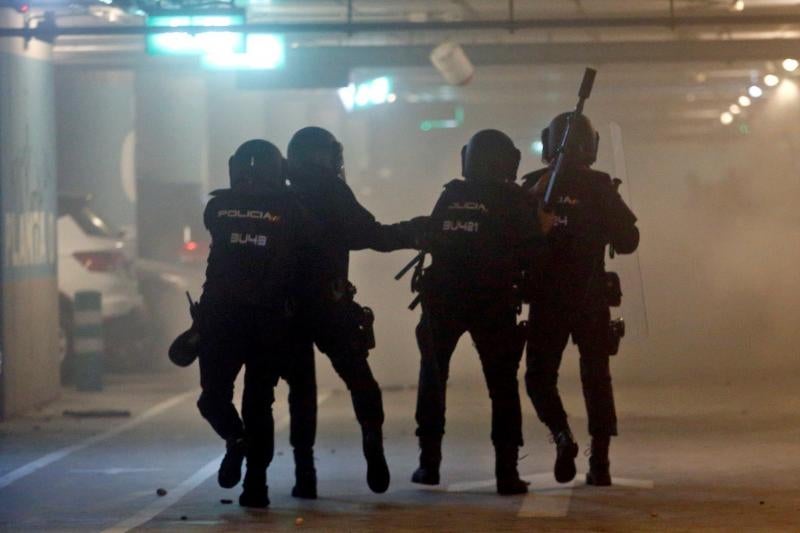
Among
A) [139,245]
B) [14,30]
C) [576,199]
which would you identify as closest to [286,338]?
[576,199]

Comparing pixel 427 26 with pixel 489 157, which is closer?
pixel 489 157

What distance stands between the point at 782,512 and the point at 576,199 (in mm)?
2063

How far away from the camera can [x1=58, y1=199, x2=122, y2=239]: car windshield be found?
66.1 feet

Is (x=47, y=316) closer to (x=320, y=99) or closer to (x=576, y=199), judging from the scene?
(x=576, y=199)

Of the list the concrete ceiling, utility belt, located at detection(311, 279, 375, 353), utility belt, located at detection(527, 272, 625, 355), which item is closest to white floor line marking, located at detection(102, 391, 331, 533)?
utility belt, located at detection(311, 279, 375, 353)

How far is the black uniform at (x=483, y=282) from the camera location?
378 inches

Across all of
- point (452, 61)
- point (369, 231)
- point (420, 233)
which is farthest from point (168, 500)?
point (452, 61)

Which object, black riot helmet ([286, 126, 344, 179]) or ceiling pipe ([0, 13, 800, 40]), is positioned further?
ceiling pipe ([0, 13, 800, 40])

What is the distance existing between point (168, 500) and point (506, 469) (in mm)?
1888

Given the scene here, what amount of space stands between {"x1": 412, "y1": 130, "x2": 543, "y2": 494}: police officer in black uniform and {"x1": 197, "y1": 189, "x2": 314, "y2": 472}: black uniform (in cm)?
82

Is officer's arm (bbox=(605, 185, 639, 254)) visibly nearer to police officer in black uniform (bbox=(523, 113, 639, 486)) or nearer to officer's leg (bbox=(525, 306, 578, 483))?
police officer in black uniform (bbox=(523, 113, 639, 486))

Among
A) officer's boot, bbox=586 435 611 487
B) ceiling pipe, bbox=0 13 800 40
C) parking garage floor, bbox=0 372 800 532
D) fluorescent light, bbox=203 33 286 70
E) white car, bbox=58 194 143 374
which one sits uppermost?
fluorescent light, bbox=203 33 286 70

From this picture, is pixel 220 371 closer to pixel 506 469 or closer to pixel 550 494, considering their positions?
pixel 506 469

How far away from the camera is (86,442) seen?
13633 mm
